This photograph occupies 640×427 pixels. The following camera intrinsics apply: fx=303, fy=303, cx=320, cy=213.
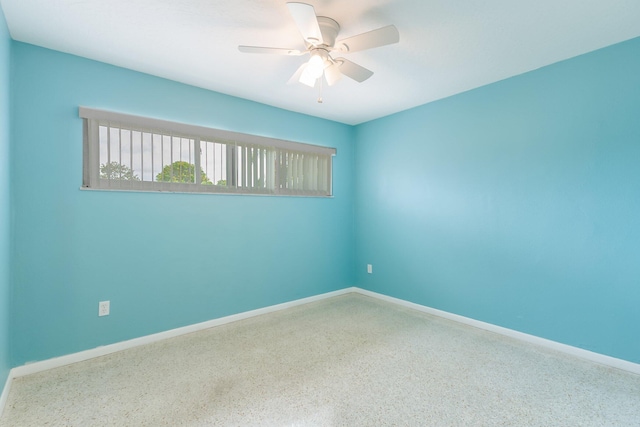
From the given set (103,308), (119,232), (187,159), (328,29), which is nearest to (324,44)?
(328,29)

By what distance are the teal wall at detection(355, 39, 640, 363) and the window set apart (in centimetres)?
124

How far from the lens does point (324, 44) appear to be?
1.88m

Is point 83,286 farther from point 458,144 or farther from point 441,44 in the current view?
point 458,144

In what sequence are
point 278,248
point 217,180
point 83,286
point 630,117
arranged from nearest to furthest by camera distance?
point 630,117 < point 83,286 < point 217,180 < point 278,248

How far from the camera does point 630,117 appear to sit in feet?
6.96

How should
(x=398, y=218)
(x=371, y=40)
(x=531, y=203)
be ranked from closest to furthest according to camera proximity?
(x=371, y=40), (x=531, y=203), (x=398, y=218)

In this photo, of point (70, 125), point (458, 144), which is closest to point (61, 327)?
point (70, 125)

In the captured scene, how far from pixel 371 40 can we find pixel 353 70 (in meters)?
0.35

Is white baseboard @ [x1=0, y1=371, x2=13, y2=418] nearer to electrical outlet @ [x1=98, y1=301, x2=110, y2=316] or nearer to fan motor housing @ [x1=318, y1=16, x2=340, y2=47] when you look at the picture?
electrical outlet @ [x1=98, y1=301, x2=110, y2=316]

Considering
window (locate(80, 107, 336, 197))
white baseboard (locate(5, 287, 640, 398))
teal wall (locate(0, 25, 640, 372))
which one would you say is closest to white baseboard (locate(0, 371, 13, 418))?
white baseboard (locate(5, 287, 640, 398))

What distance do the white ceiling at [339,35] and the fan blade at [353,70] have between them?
198 mm

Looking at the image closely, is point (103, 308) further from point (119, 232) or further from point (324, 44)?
point (324, 44)

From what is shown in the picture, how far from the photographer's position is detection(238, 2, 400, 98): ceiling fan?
158cm

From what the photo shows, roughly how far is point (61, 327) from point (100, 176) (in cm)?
115
